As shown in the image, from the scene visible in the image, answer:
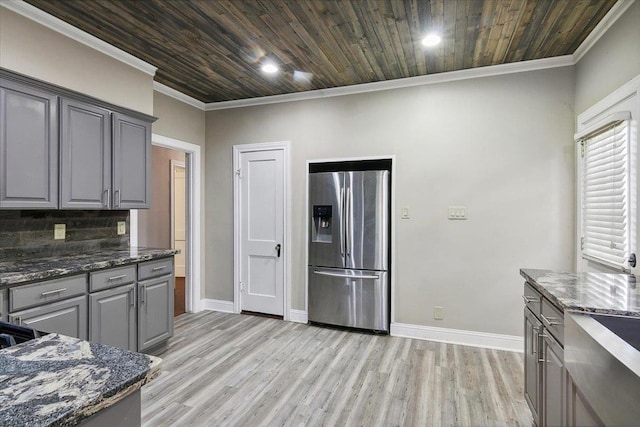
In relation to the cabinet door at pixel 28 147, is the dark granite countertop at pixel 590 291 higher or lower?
lower

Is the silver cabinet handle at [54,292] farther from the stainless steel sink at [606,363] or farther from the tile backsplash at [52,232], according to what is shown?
the stainless steel sink at [606,363]

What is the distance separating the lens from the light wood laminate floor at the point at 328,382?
2117 millimetres

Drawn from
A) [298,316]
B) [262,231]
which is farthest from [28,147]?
[298,316]

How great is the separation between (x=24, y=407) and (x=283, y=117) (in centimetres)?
374

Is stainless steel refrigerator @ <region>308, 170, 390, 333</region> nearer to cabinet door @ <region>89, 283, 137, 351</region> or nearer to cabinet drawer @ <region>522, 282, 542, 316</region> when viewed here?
cabinet drawer @ <region>522, 282, 542, 316</region>

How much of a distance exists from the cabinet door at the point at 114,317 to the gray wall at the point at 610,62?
3796mm

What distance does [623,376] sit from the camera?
0.86 m

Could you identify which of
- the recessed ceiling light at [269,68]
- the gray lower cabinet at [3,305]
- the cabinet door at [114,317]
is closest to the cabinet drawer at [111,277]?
the cabinet door at [114,317]

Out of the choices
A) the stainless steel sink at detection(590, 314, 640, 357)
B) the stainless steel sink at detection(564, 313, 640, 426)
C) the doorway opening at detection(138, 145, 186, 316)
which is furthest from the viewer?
the doorway opening at detection(138, 145, 186, 316)

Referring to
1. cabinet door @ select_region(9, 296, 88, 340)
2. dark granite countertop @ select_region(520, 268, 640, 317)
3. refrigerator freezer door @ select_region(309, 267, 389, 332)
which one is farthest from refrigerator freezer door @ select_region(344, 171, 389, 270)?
cabinet door @ select_region(9, 296, 88, 340)

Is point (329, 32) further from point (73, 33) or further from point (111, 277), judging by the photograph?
point (111, 277)

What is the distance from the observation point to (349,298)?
11.9 feet

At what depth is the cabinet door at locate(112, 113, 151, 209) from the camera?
111 inches

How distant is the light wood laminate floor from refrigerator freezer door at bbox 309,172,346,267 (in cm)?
83
